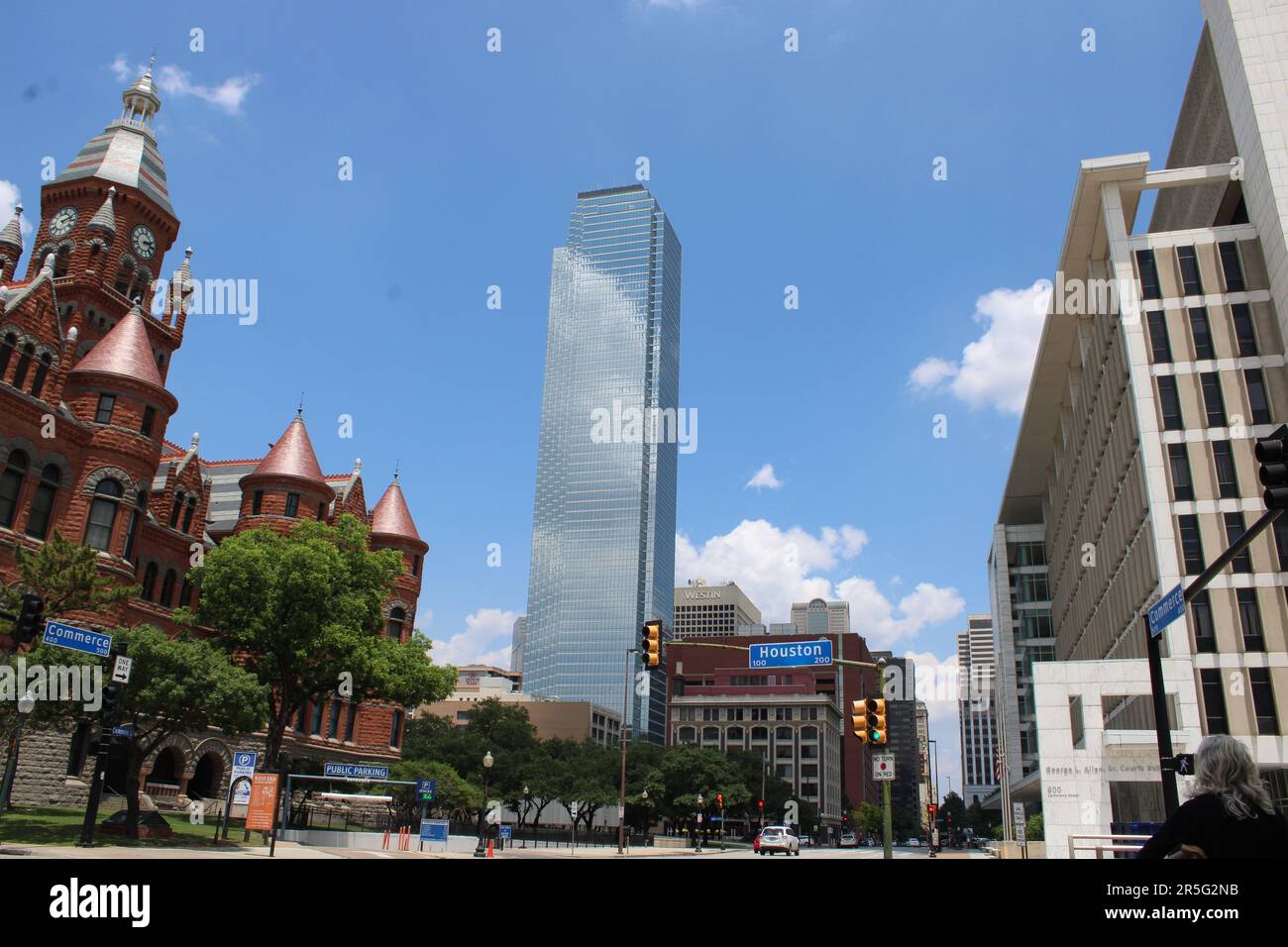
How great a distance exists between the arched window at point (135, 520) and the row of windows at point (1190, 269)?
177ft

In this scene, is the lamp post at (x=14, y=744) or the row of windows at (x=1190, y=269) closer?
the lamp post at (x=14, y=744)

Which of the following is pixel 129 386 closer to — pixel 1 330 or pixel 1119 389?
pixel 1 330

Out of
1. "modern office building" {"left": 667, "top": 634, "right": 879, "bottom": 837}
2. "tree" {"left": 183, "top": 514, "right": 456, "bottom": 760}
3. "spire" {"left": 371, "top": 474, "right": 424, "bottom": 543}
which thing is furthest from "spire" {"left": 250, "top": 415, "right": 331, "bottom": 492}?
"modern office building" {"left": 667, "top": 634, "right": 879, "bottom": 837}

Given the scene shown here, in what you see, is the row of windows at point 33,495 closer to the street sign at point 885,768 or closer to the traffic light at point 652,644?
the traffic light at point 652,644

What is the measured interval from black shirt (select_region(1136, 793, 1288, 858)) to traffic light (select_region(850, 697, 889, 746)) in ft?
63.6

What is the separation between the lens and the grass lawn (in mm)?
29469

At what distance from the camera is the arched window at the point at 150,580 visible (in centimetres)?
5022

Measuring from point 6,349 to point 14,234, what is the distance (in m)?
23.4

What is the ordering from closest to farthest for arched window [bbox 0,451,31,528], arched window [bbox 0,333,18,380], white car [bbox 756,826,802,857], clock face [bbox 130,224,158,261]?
1. arched window [bbox 0,451,31,528]
2. arched window [bbox 0,333,18,380]
3. white car [bbox 756,826,802,857]
4. clock face [bbox 130,224,158,261]

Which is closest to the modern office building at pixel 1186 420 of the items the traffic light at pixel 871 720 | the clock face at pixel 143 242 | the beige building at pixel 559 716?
the traffic light at pixel 871 720

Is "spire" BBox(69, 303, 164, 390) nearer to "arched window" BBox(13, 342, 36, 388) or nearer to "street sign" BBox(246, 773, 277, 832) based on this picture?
"arched window" BBox(13, 342, 36, 388)
